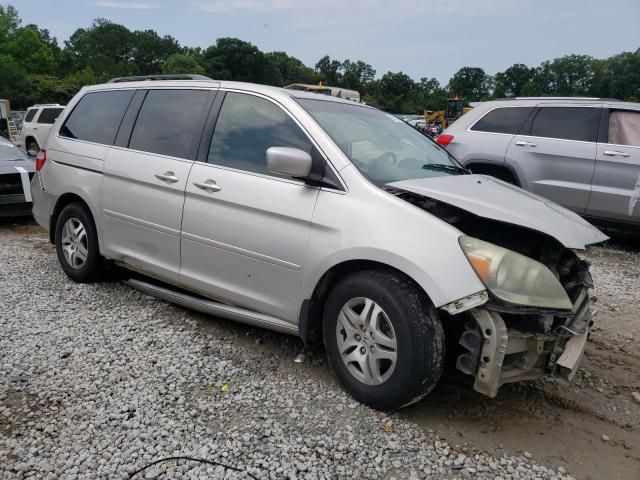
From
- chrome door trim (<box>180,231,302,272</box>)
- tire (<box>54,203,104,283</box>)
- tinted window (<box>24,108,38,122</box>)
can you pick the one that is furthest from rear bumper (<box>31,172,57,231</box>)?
tinted window (<box>24,108,38,122</box>)

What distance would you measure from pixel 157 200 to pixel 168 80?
1162mm

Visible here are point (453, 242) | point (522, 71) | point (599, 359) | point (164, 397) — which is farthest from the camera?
point (522, 71)

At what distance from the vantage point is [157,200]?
3.88 m

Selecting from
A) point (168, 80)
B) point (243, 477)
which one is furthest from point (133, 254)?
point (243, 477)

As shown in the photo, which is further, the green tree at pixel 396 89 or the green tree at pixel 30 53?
the green tree at pixel 396 89

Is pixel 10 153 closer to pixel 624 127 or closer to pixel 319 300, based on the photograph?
pixel 319 300

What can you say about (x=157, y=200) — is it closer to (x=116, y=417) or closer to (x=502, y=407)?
(x=116, y=417)

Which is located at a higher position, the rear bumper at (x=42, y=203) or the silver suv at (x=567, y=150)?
the silver suv at (x=567, y=150)

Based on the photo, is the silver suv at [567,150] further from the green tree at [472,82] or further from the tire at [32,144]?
the green tree at [472,82]

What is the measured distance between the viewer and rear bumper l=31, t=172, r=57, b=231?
4.89 meters

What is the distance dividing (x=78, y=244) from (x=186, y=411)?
8.10 ft

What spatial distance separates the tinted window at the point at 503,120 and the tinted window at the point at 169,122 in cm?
476

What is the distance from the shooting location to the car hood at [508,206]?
2.75m

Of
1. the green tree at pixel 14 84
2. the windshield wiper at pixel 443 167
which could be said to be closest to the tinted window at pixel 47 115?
the windshield wiper at pixel 443 167
